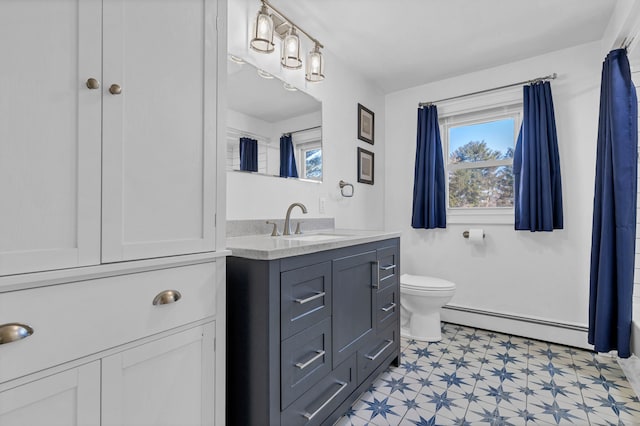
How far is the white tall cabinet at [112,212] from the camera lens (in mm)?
733

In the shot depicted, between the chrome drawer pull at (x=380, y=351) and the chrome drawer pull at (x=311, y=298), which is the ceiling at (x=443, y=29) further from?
the chrome drawer pull at (x=380, y=351)

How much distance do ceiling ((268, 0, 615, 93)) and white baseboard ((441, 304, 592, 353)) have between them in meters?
2.21

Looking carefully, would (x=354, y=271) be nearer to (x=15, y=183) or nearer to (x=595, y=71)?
(x=15, y=183)

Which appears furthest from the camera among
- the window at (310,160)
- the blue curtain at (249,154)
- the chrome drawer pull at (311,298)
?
the window at (310,160)

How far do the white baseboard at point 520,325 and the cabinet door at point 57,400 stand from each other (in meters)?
2.93

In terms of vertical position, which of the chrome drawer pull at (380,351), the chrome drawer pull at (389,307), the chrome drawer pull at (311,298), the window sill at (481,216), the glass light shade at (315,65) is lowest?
the chrome drawer pull at (380,351)

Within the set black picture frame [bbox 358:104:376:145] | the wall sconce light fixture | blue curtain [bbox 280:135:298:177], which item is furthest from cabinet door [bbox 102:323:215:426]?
black picture frame [bbox 358:104:376:145]

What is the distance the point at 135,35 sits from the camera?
92 cm

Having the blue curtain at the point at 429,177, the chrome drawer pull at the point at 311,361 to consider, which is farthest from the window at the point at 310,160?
the chrome drawer pull at the point at 311,361

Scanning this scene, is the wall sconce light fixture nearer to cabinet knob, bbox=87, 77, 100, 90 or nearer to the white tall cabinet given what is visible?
the white tall cabinet

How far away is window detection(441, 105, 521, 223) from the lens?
9.52 ft

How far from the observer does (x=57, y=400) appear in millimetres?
792

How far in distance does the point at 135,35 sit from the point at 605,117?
2.75 m

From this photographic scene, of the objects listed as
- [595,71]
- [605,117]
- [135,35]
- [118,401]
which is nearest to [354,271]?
[118,401]
